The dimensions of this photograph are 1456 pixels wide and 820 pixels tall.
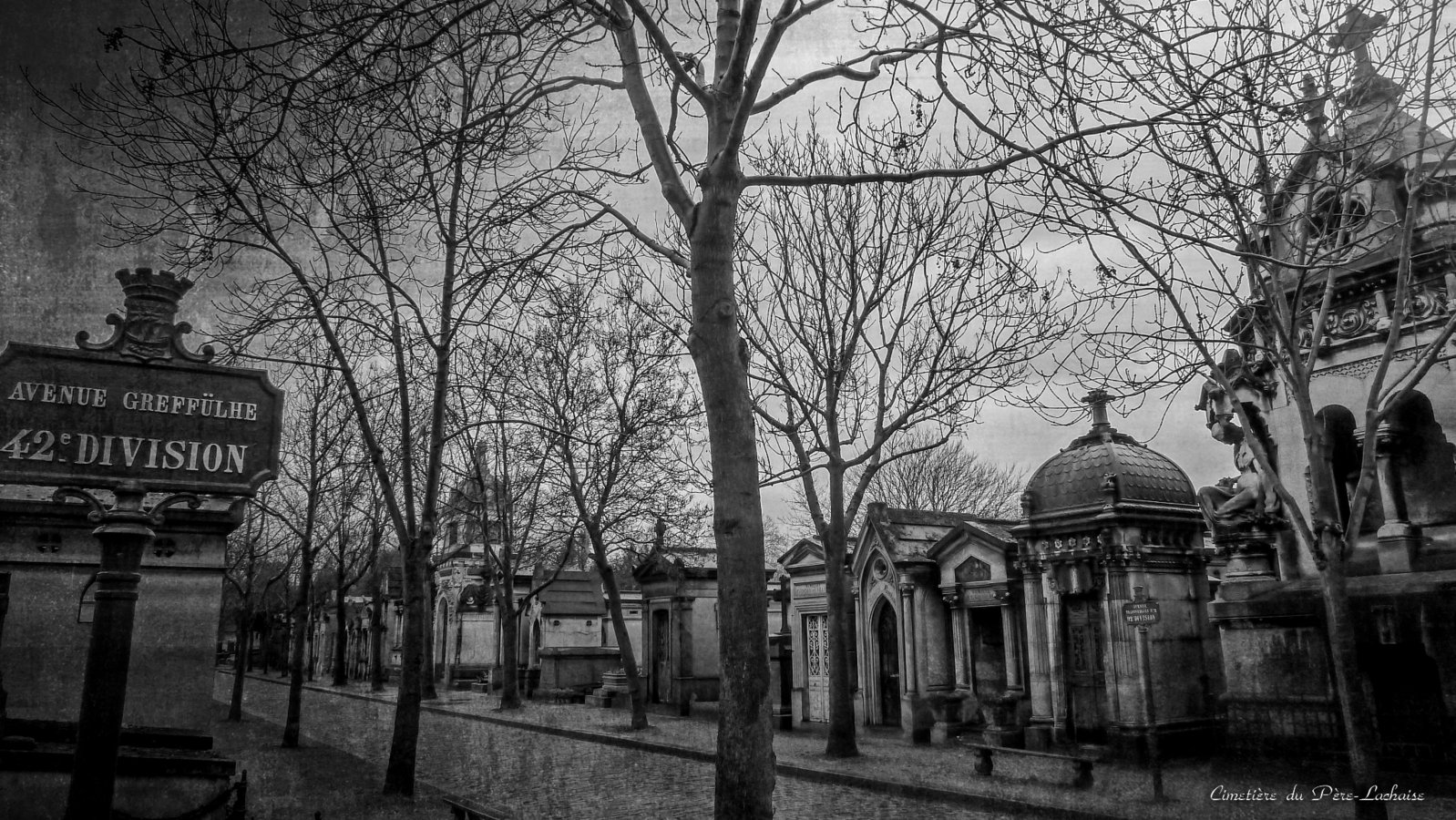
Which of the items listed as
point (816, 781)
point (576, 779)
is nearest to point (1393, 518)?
point (816, 781)

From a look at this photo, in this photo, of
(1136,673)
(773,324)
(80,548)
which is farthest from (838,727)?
(80,548)

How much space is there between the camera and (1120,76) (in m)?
Result: 5.84

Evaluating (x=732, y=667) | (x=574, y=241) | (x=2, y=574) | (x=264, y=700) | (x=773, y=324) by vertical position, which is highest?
(x=773, y=324)

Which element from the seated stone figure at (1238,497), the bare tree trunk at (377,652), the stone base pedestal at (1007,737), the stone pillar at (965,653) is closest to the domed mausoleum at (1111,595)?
the stone base pedestal at (1007,737)

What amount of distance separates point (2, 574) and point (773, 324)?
45.8 ft

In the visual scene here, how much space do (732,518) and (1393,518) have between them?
554 inches

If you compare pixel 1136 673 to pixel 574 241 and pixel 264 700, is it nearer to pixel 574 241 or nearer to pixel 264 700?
pixel 574 241

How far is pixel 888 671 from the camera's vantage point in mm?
22453

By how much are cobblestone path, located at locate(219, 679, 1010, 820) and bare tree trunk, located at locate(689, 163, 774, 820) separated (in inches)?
276

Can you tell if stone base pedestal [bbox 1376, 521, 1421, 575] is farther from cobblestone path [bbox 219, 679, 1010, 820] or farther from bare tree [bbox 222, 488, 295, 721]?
bare tree [bbox 222, 488, 295, 721]

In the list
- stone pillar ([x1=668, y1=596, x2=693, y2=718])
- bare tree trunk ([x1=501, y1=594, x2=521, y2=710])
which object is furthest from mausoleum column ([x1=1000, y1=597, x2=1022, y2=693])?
bare tree trunk ([x1=501, y1=594, x2=521, y2=710])

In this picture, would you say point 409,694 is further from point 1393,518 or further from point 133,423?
point 1393,518

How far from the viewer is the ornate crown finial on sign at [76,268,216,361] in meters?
5.34

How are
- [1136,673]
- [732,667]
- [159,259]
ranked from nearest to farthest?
[732,667] < [159,259] < [1136,673]
